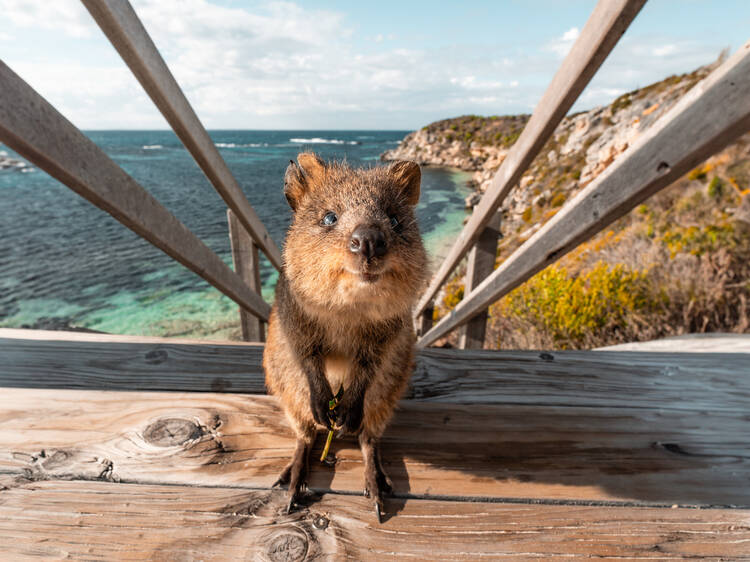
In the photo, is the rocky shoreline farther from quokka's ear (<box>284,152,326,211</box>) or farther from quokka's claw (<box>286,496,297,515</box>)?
quokka's claw (<box>286,496,297,515</box>)

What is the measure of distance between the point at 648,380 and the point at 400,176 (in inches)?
64.6

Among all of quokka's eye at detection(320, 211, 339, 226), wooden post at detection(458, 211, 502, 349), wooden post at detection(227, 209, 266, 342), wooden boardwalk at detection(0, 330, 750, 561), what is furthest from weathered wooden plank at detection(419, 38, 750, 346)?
wooden post at detection(227, 209, 266, 342)

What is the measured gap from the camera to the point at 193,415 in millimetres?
1712

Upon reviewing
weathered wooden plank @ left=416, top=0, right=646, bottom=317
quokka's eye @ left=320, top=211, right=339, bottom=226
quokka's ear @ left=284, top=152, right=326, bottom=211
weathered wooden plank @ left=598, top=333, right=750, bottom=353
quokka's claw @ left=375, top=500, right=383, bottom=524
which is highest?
weathered wooden plank @ left=416, top=0, right=646, bottom=317

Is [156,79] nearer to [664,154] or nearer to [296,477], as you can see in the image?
[296,477]

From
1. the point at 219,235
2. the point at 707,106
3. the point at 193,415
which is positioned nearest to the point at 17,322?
the point at 219,235

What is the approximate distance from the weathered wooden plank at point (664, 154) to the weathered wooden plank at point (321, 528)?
102 cm

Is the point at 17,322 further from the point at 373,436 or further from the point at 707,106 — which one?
the point at 707,106

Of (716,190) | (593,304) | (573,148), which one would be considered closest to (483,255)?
(593,304)

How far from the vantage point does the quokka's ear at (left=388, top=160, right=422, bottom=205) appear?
1.88 m

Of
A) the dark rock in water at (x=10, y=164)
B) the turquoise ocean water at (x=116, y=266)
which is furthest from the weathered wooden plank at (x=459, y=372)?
the dark rock in water at (x=10, y=164)

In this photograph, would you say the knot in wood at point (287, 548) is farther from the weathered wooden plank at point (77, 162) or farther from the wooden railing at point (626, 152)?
the wooden railing at point (626, 152)

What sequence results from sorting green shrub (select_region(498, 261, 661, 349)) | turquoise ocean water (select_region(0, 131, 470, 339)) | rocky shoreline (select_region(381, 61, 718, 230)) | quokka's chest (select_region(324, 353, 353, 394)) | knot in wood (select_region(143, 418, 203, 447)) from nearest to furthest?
knot in wood (select_region(143, 418, 203, 447)), quokka's chest (select_region(324, 353, 353, 394)), green shrub (select_region(498, 261, 661, 349)), turquoise ocean water (select_region(0, 131, 470, 339)), rocky shoreline (select_region(381, 61, 718, 230))

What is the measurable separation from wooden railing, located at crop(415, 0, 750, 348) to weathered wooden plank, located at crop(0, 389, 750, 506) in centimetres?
80
